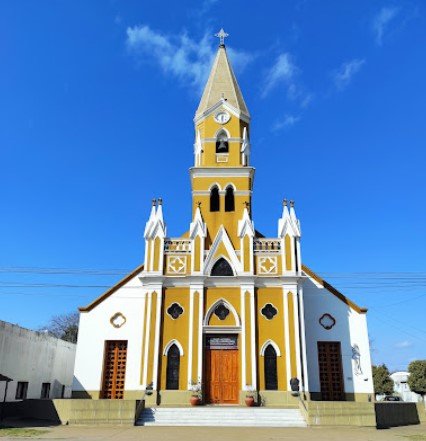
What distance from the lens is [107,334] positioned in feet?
83.7

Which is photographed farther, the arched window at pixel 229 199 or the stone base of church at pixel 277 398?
the arched window at pixel 229 199

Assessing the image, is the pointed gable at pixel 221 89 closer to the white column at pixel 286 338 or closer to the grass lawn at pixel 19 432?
the white column at pixel 286 338

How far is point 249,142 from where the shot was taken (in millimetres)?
30234

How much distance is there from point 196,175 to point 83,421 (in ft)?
51.0

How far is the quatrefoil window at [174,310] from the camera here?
954 inches

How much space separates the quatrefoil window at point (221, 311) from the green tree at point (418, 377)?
30789 millimetres

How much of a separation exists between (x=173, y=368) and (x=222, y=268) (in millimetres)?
5989

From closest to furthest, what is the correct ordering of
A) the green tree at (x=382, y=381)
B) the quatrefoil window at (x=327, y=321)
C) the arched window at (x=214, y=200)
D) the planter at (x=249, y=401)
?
the planter at (x=249, y=401)
the quatrefoil window at (x=327, y=321)
the arched window at (x=214, y=200)
the green tree at (x=382, y=381)

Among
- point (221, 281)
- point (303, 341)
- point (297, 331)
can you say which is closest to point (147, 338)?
point (221, 281)

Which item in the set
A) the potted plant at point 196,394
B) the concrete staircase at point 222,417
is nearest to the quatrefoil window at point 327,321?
the concrete staircase at point 222,417

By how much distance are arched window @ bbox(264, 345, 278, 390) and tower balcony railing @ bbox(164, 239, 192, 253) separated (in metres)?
7.10

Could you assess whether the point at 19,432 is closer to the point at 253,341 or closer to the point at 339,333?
the point at 253,341

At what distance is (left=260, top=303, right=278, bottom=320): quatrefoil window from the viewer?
949 inches

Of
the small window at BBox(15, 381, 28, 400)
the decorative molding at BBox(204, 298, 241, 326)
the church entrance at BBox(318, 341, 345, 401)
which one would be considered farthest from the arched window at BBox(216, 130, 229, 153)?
the small window at BBox(15, 381, 28, 400)
